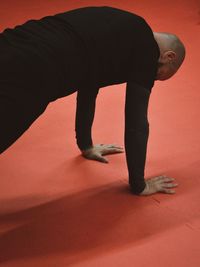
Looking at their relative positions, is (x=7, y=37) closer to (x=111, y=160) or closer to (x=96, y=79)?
(x=96, y=79)

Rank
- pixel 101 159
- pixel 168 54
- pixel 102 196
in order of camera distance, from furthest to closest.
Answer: pixel 101 159 → pixel 102 196 → pixel 168 54

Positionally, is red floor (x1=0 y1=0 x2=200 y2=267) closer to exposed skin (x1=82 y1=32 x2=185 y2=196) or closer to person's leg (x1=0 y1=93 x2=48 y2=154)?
exposed skin (x1=82 y1=32 x2=185 y2=196)

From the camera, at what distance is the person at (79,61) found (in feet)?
4.50

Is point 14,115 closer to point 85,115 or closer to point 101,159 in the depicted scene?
point 85,115

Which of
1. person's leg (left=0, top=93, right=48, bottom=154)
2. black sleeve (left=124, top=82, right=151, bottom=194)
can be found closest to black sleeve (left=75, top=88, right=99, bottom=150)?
black sleeve (left=124, top=82, right=151, bottom=194)

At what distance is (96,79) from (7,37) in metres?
0.32

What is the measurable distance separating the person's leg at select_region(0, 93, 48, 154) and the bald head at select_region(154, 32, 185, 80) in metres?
0.45

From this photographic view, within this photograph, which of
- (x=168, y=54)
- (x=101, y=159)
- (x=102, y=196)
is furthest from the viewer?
(x=101, y=159)

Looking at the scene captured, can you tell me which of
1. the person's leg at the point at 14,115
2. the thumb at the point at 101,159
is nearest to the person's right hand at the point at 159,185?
the thumb at the point at 101,159

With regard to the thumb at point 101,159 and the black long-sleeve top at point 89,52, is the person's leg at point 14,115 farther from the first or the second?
the thumb at point 101,159

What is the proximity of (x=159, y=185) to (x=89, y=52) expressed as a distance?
67 cm

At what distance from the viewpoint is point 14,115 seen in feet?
4.57

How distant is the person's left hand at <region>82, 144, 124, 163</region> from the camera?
6.70 ft

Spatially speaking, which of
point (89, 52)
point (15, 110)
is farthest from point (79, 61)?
point (15, 110)
